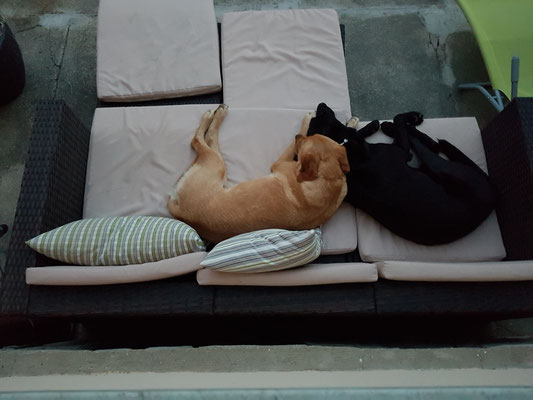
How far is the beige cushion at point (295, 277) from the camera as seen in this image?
1958 mm

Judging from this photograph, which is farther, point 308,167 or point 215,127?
point 215,127

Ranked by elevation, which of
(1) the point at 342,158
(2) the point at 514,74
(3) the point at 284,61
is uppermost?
(2) the point at 514,74

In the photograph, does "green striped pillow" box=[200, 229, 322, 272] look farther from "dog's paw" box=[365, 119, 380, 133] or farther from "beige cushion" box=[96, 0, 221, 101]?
"beige cushion" box=[96, 0, 221, 101]

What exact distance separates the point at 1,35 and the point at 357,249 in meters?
2.58

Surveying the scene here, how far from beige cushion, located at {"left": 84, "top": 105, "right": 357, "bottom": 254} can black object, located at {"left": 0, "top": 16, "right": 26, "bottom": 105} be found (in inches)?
34.9

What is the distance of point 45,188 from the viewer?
7.02 ft

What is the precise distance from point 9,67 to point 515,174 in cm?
315

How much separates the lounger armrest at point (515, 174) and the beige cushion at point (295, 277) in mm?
840

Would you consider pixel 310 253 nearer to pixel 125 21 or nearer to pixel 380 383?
pixel 380 383

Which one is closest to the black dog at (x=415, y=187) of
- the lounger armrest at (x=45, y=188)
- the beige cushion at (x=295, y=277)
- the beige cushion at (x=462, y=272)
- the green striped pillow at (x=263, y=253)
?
the beige cushion at (x=462, y=272)

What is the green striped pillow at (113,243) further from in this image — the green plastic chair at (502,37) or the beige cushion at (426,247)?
the green plastic chair at (502,37)

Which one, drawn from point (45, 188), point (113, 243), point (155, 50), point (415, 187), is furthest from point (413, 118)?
point (45, 188)

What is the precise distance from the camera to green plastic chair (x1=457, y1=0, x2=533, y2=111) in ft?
9.36

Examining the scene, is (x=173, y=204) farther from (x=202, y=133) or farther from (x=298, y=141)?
(x=298, y=141)
